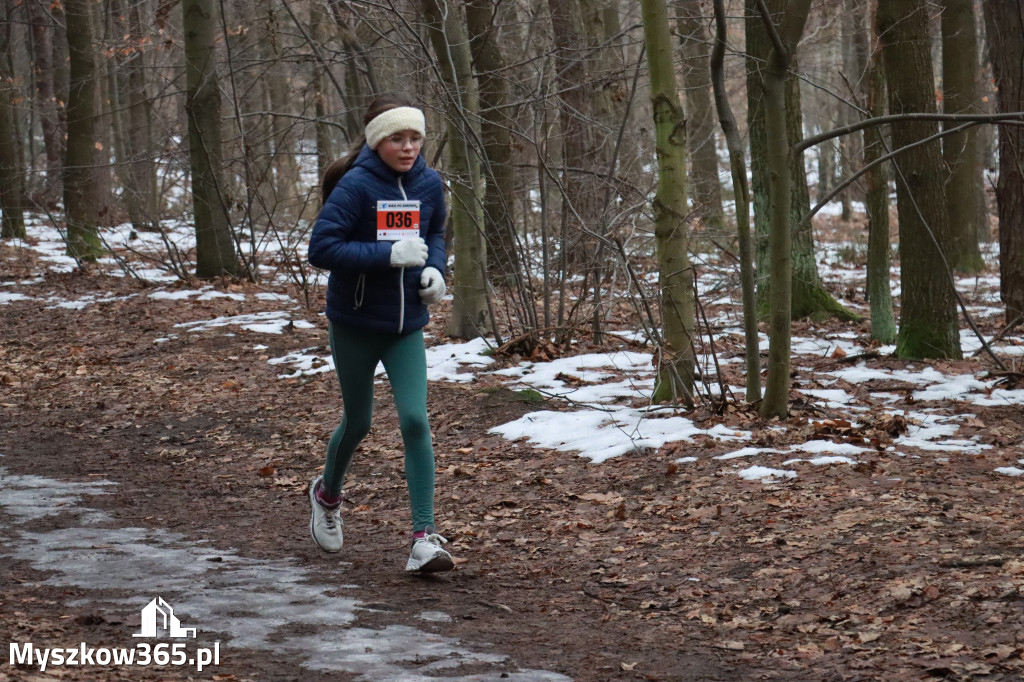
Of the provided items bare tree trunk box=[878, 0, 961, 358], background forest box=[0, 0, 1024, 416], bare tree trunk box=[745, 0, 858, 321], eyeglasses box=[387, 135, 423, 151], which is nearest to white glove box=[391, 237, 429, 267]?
eyeglasses box=[387, 135, 423, 151]

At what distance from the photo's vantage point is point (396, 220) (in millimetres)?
4754

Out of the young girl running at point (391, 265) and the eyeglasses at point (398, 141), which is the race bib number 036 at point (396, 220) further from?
the eyeglasses at point (398, 141)

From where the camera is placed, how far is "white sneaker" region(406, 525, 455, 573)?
4.75 meters

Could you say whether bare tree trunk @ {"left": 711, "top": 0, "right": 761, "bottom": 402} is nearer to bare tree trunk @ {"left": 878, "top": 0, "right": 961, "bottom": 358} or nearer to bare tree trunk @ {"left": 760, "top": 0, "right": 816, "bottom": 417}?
bare tree trunk @ {"left": 760, "top": 0, "right": 816, "bottom": 417}

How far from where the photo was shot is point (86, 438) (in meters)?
8.40

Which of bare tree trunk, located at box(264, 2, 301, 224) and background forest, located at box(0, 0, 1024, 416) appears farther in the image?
bare tree trunk, located at box(264, 2, 301, 224)

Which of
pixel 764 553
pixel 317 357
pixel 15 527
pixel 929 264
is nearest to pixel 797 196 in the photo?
pixel 929 264

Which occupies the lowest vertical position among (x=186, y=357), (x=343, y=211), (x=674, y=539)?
(x=674, y=539)

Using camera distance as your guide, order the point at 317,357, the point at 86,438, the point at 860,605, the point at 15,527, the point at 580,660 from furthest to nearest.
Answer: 1. the point at 317,357
2. the point at 86,438
3. the point at 15,527
4. the point at 860,605
5. the point at 580,660

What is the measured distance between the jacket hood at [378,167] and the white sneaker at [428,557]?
1654 mm

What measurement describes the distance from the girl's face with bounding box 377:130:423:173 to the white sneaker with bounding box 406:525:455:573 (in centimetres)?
170

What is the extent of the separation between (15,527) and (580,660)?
3.40 m

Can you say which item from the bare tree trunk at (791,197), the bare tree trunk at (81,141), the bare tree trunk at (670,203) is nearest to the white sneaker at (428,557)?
the bare tree trunk at (670,203)

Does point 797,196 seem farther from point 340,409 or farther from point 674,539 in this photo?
point 674,539
